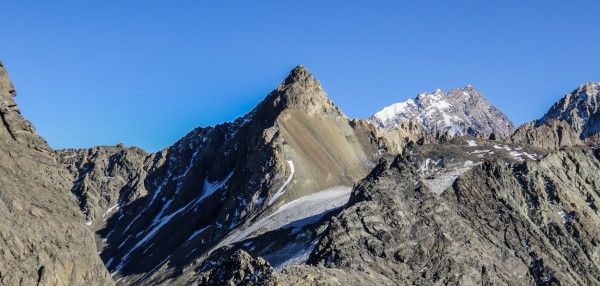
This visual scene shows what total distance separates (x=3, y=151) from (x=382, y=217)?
35.4 meters

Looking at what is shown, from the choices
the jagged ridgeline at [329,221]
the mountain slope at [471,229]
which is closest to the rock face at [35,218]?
the jagged ridgeline at [329,221]

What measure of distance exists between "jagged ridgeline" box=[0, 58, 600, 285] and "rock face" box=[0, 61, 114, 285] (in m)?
0.13

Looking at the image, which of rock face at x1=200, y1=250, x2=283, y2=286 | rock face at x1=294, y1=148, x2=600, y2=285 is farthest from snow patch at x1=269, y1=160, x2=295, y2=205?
rock face at x1=200, y1=250, x2=283, y2=286

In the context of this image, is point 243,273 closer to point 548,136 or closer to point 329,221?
point 329,221

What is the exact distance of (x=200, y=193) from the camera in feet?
622

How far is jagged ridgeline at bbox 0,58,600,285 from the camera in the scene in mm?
58844

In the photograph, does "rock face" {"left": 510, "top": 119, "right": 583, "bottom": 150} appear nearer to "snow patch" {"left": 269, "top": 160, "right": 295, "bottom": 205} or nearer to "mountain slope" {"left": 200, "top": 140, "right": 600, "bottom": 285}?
"snow patch" {"left": 269, "top": 160, "right": 295, "bottom": 205}

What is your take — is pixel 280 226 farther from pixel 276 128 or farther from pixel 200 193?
pixel 200 193

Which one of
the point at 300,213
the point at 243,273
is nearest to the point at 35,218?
the point at 243,273

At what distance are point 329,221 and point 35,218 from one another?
36401 millimetres

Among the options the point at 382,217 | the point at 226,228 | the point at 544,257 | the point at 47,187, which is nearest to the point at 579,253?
the point at 544,257

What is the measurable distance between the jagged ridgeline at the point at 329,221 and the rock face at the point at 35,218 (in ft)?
0.43

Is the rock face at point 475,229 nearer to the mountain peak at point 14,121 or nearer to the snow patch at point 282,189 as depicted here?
the mountain peak at point 14,121

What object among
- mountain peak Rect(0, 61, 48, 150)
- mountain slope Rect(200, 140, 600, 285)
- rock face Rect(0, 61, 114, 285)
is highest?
mountain peak Rect(0, 61, 48, 150)
